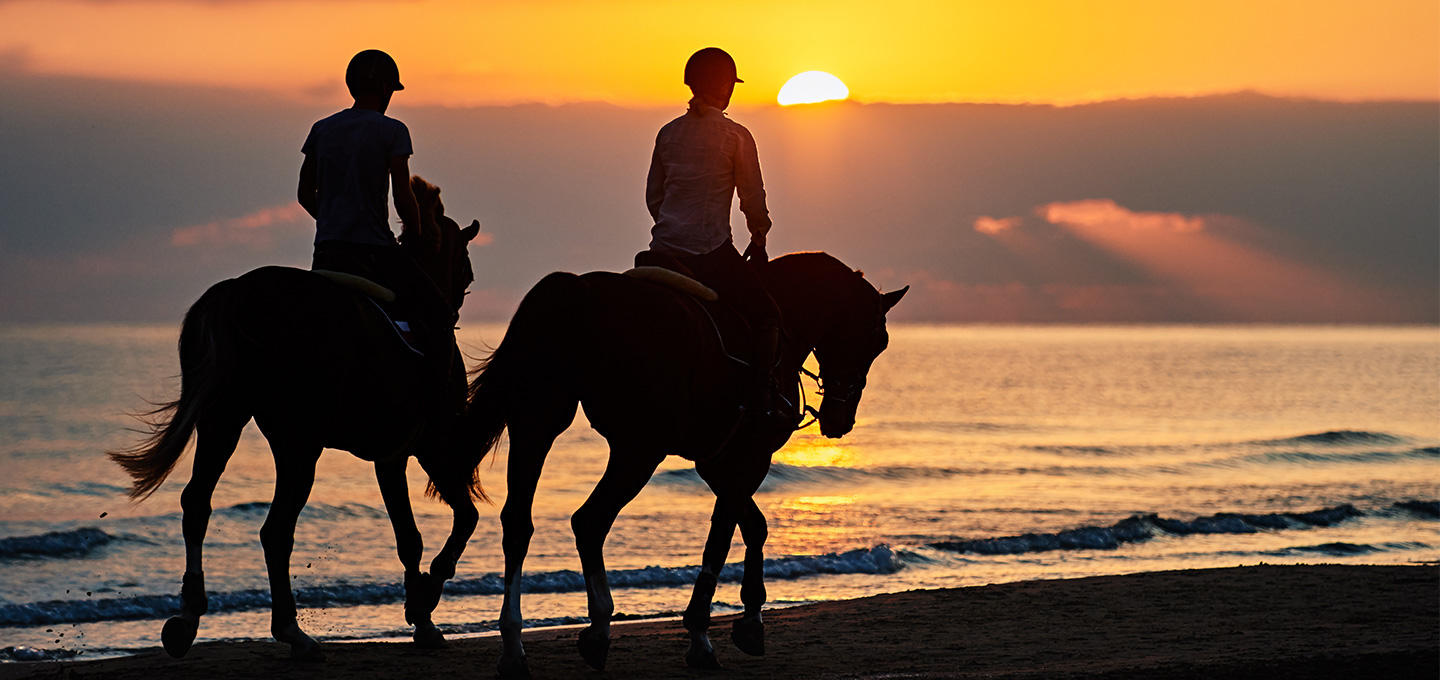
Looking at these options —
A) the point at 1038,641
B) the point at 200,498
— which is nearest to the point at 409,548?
the point at 200,498

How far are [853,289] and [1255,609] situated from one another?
4700 mm

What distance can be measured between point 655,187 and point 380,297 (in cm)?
170

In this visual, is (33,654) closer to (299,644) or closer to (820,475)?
(299,644)

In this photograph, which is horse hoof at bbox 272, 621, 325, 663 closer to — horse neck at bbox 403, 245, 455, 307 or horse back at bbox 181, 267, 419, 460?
horse back at bbox 181, 267, 419, 460

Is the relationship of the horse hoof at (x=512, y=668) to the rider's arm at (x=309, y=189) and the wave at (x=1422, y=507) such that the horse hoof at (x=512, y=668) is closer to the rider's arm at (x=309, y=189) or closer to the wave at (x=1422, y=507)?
the rider's arm at (x=309, y=189)

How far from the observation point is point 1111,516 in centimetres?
2264

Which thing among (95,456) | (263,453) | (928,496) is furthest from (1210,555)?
(95,456)

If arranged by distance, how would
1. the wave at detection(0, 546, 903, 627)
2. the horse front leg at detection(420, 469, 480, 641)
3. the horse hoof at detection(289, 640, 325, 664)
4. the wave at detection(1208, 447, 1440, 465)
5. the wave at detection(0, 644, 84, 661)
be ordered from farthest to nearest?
1. the wave at detection(1208, 447, 1440, 465)
2. the wave at detection(0, 546, 903, 627)
3. the wave at detection(0, 644, 84, 661)
4. the horse front leg at detection(420, 469, 480, 641)
5. the horse hoof at detection(289, 640, 325, 664)

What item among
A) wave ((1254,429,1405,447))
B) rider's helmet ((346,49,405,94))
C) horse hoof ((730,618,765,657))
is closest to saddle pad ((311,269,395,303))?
rider's helmet ((346,49,405,94))

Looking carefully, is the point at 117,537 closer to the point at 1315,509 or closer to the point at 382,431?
the point at 382,431

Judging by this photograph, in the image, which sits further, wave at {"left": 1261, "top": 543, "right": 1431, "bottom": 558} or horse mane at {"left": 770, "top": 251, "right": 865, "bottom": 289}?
wave at {"left": 1261, "top": 543, "right": 1431, "bottom": 558}

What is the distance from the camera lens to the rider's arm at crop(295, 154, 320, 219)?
23.8 feet

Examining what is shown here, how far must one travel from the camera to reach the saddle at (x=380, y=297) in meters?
6.92

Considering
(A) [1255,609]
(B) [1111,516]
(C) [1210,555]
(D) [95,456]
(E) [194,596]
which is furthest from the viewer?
(D) [95,456]
